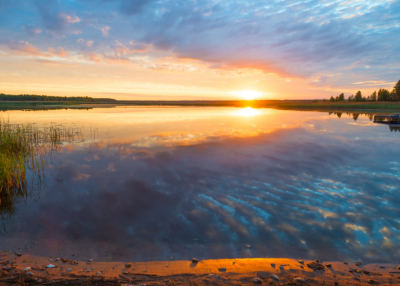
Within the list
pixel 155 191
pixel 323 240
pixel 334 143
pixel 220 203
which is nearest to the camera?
pixel 323 240

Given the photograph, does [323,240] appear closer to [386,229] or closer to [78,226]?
[386,229]

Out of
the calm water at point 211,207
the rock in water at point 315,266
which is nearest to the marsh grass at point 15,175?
the calm water at point 211,207

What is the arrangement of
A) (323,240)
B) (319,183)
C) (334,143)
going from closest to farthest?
(323,240) < (319,183) < (334,143)

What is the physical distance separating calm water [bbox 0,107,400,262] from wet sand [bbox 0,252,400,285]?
348 millimetres

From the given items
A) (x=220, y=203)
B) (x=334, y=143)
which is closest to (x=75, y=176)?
(x=220, y=203)

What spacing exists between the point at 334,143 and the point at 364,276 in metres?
16.1

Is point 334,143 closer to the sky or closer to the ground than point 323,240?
closer to the sky

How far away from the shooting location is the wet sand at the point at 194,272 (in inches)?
165

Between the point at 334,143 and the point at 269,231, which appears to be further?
the point at 334,143

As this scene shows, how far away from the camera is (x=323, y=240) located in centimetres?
584

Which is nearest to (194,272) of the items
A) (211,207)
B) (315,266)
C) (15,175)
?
(315,266)

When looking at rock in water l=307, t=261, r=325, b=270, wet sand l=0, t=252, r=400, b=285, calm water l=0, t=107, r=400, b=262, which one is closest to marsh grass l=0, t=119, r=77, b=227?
calm water l=0, t=107, r=400, b=262

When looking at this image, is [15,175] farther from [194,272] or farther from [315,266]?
[315,266]

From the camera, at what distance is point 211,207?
761 centimetres
